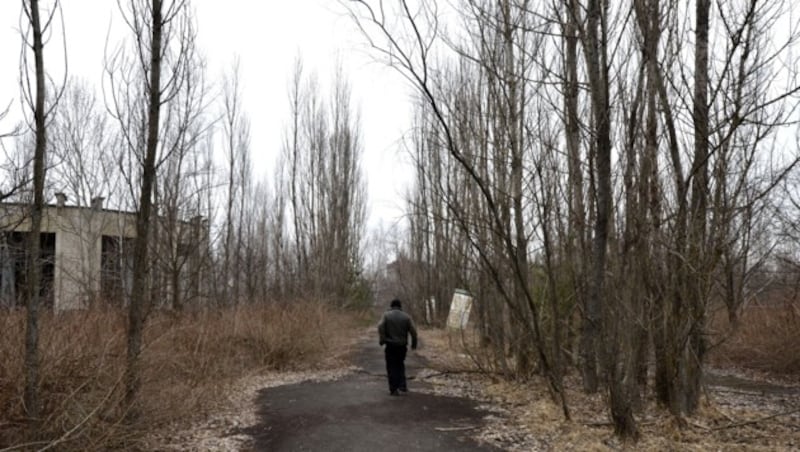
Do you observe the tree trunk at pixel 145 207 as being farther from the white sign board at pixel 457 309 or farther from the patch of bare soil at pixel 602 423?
the white sign board at pixel 457 309

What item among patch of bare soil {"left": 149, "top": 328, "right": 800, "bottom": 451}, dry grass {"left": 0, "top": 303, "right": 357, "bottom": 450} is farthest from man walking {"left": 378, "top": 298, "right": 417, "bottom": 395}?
dry grass {"left": 0, "top": 303, "right": 357, "bottom": 450}

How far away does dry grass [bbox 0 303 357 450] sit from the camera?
546 centimetres

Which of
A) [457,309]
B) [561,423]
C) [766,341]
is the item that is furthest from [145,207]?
[766,341]

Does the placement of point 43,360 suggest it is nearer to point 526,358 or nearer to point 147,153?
point 147,153

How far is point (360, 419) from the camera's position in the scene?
27.1ft

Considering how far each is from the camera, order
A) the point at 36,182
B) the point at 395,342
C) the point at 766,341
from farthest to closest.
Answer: the point at 766,341, the point at 395,342, the point at 36,182

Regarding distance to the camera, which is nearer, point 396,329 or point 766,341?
point 396,329

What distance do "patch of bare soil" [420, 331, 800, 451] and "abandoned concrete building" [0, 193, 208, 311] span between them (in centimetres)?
549

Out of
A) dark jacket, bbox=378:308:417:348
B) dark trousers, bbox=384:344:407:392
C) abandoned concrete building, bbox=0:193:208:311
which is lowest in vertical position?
dark trousers, bbox=384:344:407:392

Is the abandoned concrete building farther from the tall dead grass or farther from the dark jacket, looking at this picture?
the tall dead grass

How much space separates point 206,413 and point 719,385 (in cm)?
1125

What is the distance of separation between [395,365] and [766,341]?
12.1 metres

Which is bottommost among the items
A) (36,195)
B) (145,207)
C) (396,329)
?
(396,329)

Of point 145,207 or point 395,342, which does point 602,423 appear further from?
point 145,207
